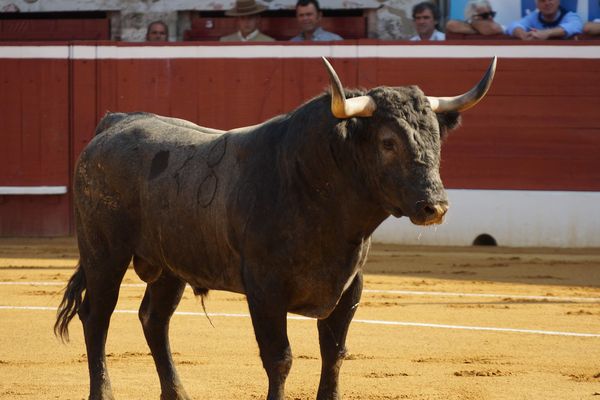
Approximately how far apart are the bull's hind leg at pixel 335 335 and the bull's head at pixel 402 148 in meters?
0.42

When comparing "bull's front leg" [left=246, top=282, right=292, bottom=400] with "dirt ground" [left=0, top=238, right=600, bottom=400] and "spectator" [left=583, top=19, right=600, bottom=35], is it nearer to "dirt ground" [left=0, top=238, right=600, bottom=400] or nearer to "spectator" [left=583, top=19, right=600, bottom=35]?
"dirt ground" [left=0, top=238, right=600, bottom=400]

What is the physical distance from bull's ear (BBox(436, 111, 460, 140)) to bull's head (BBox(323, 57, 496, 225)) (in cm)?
10

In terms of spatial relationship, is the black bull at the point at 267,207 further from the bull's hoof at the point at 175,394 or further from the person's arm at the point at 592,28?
the person's arm at the point at 592,28

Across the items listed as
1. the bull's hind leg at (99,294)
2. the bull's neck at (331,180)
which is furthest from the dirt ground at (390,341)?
the bull's neck at (331,180)

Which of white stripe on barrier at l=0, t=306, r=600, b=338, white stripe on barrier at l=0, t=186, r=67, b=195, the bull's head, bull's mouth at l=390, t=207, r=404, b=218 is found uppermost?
the bull's head

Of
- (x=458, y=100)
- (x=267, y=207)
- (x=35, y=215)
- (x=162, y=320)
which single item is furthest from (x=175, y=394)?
(x=35, y=215)


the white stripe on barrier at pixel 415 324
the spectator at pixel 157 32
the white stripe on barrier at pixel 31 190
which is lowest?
the white stripe on barrier at pixel 31 190

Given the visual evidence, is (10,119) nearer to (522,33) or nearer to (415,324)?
(522,33)

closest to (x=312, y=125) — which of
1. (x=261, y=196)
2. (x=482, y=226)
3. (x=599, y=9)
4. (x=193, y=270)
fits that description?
(x=261, y=196)

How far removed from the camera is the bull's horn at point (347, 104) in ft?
12.4

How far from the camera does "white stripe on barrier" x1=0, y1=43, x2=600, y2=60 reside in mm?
10477

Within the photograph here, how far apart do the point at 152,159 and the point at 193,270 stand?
49 centimetres

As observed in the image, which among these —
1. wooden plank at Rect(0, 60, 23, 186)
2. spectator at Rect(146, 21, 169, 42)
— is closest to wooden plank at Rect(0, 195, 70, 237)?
wooden plank at Rect(0, 60, 23, 186)

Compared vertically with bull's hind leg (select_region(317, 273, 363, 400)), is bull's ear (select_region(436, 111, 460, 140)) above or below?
above
